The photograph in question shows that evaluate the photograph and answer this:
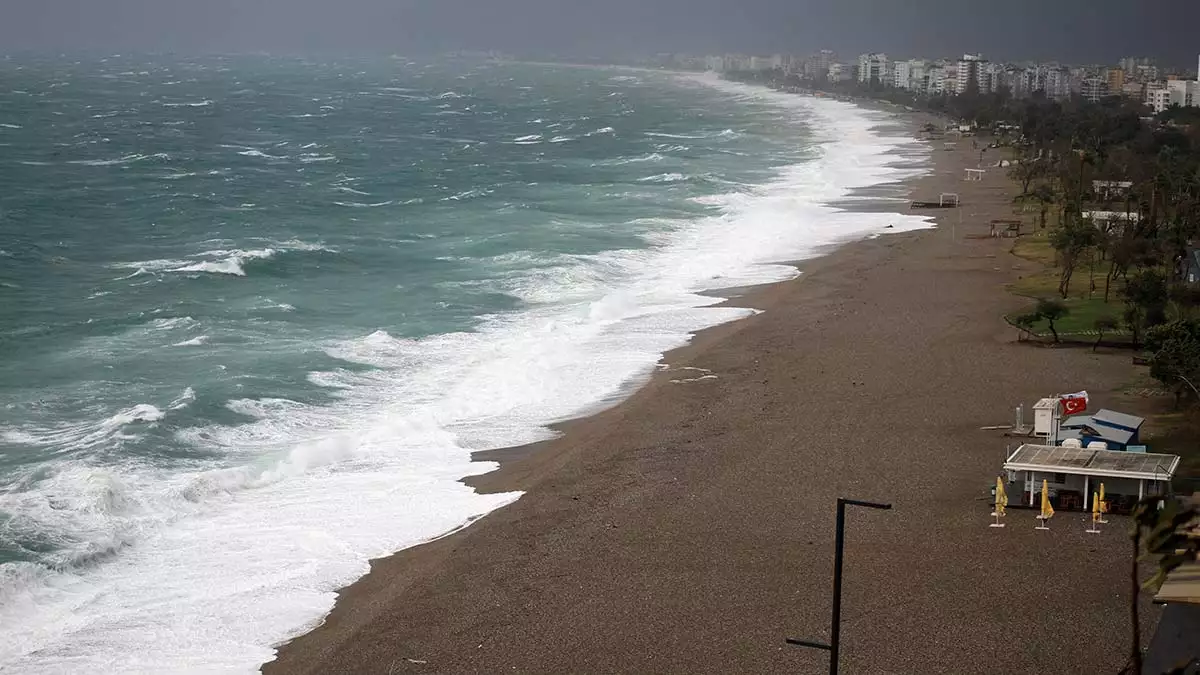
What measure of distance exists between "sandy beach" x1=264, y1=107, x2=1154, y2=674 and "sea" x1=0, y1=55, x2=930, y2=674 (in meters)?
1.68

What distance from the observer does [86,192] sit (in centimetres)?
7831

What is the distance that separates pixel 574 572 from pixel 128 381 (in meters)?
18.6

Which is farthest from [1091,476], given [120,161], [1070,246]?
[120,161]

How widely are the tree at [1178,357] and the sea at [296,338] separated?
11308mm

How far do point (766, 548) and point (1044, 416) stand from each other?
Result: 8670 millimetres

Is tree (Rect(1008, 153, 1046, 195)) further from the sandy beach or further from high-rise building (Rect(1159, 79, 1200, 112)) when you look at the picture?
high-rise building (Rect(1159, 79, 1200, 112))

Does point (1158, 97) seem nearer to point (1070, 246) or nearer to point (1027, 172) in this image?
point (1027, 172)

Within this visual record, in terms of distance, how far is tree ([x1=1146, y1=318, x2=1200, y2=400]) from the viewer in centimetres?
3077

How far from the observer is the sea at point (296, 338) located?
2477cm

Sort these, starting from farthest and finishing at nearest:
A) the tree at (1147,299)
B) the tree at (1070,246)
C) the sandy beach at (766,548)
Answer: the tree at (1070,246) → the tree at (1147,299) → the sandy beach at (766,548)

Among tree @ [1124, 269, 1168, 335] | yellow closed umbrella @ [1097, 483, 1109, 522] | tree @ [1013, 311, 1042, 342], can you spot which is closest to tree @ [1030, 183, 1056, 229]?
tree @ [1124, 269, 1168, 335]

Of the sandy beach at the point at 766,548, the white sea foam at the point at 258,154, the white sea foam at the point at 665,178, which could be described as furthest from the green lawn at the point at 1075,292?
the white sea foam at the point at 258,154

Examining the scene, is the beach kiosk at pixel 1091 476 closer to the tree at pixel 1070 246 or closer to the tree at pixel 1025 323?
the tree at pixel 1025 323

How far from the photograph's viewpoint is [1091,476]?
25922mm
